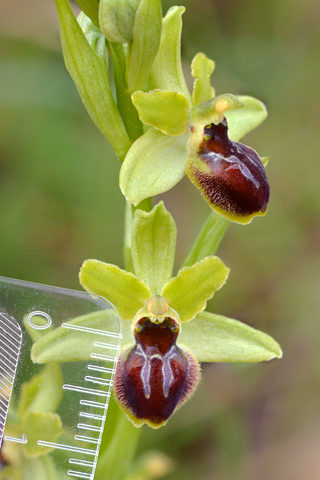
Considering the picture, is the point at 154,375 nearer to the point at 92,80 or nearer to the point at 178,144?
the point at 178,144

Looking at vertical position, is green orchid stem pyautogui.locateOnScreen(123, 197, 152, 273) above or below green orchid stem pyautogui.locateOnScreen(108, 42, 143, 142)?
below

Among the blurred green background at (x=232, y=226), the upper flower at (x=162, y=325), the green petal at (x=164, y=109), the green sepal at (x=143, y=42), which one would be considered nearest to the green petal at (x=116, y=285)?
the upper flower at (x=162, y=325)

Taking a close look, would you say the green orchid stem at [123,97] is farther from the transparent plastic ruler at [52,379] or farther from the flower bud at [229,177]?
the transparent plastic ruler at [52,379]

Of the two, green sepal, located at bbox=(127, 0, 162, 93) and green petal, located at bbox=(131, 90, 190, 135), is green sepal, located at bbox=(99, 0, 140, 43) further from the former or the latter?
green petal, located at bbox=(131, 90, 190, 135)

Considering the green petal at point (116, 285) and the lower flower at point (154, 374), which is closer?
the lower flower at point (154, 374)

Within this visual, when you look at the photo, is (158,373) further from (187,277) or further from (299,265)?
(299,265)

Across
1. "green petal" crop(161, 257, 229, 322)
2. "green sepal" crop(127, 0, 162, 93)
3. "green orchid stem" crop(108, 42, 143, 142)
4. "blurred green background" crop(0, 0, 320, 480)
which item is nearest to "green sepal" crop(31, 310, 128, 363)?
"green petal" crop(161, 257, 229, 322)
